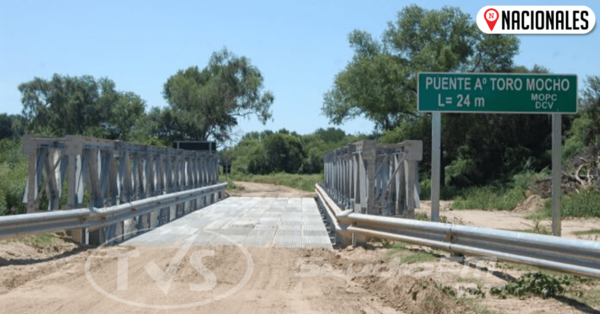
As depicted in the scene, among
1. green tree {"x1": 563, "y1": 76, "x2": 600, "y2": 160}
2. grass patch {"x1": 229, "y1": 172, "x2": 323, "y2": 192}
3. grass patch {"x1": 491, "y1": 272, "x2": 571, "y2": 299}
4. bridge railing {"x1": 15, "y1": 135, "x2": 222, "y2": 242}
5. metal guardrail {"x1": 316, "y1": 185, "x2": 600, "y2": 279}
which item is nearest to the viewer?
metal guardrail {"x1": 316, "y1": 185, "x2": 600, "y2": 279}

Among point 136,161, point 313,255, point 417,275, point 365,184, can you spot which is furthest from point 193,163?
point 417,275

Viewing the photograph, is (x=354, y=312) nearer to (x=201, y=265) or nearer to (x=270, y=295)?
(x=270, y=295)

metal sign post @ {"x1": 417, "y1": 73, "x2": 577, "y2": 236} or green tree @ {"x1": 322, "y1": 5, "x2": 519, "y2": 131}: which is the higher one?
green tree @ {"x1": 322, "y1": 5, "x2": 519, "y2": 131}

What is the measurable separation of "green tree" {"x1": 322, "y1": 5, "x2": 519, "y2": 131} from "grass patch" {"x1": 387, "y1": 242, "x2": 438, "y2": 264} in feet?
101

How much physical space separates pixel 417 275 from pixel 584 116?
33102 millimetres

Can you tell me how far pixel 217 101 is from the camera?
65.4 metres

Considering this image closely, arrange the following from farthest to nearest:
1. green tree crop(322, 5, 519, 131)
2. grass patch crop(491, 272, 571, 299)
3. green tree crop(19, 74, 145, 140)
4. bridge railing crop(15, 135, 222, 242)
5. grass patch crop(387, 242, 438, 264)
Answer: green tree crop(19, 74, 145, 140) < green tree crop(322, 5, 519, 131) < bridge railing crop(15, 135, 222, 242) < grass patch crop(387, 242, 438, 264) < grass patch crop(491, 272, 571, 299)

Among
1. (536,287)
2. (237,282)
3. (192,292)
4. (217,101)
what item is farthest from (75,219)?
(217,101)

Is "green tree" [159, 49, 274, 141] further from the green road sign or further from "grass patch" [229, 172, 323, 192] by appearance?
the green road sign

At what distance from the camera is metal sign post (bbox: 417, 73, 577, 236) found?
1212 centimetres

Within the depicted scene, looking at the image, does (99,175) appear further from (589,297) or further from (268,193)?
(268,193)

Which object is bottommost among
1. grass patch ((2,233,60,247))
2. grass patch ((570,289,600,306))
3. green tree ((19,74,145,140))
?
grass patch ((570,289,600,306))

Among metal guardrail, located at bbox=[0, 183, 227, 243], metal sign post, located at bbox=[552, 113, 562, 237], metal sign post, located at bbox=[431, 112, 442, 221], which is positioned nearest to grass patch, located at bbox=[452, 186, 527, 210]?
metal guardrail, located at bbox=[0, 183, 227, 243]

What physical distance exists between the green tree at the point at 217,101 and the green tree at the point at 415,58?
21.4m
